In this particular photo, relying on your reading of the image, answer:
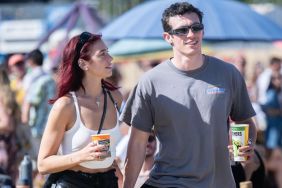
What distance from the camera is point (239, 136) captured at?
5516mm

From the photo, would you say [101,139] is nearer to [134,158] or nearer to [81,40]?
[134,158]

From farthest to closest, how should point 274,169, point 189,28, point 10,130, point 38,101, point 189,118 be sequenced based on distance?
point 38,101 < point 274,169 < point 10,130 < point 189,28 < point 189,118

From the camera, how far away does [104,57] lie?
19.0 ft

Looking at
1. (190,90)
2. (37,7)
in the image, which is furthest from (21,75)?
(37,7)

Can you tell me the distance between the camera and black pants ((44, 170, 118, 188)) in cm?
557

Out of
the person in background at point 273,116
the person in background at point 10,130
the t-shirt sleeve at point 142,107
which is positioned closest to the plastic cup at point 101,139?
the t-shirt sleeve at point 142,107

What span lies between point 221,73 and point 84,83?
948 millimetres

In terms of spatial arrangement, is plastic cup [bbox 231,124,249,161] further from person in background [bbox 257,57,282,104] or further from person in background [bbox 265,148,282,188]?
person in background [bbox 257,57,282,104]

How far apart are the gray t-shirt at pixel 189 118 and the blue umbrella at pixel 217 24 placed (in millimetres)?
5106

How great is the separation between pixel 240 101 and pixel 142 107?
64cm

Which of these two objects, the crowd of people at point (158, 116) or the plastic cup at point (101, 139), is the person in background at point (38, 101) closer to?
the crowd of people at point (158, 116)

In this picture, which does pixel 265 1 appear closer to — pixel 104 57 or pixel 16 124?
pixel 16 124

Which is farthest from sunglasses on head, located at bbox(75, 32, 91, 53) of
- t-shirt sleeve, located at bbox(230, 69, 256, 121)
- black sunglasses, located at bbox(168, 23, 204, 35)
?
t-shirt sleeve, located at bbox(230, 69, 256, 121)

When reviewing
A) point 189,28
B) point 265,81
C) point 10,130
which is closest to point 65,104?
point 189,28
